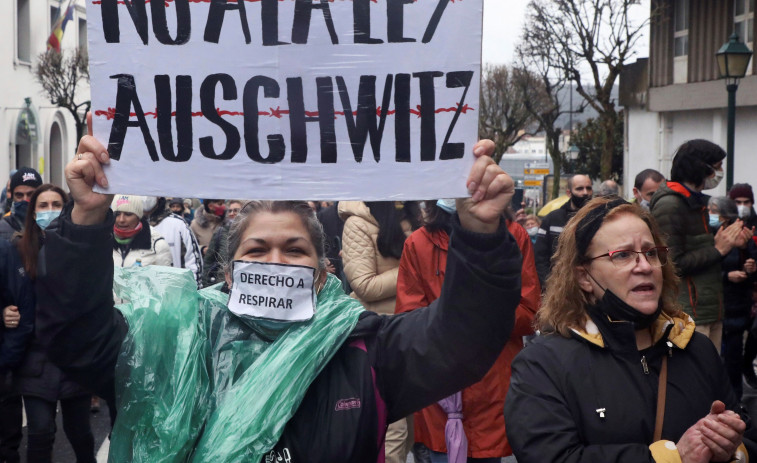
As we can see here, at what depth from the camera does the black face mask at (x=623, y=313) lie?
294 centimetres

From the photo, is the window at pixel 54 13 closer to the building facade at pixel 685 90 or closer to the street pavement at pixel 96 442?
the building facade at pixel 685 90

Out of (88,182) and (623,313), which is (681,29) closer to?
(623,313)

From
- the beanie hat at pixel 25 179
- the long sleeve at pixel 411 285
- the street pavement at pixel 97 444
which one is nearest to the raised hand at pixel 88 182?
the long sleeve at pixel 411 285

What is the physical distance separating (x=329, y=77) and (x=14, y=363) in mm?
3717

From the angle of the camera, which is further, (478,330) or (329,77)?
(329,77)

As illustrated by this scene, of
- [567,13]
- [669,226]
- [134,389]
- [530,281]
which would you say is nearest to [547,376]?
[134,389]

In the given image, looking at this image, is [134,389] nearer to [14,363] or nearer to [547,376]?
[547,376]

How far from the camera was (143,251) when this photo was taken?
7.04 metres

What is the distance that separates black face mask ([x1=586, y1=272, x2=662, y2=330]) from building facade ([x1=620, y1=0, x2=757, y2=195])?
58.5 feet

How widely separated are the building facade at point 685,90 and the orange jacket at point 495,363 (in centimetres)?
1613

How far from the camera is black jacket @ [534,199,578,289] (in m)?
7.57

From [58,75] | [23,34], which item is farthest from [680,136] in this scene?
[23,34]

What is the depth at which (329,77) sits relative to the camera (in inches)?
100

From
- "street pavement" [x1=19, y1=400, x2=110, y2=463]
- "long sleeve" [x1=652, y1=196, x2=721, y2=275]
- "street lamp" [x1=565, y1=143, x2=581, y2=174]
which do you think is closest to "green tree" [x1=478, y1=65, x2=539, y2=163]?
"street lamp" [x1=565, y1=143, x2=581, y2=174]
